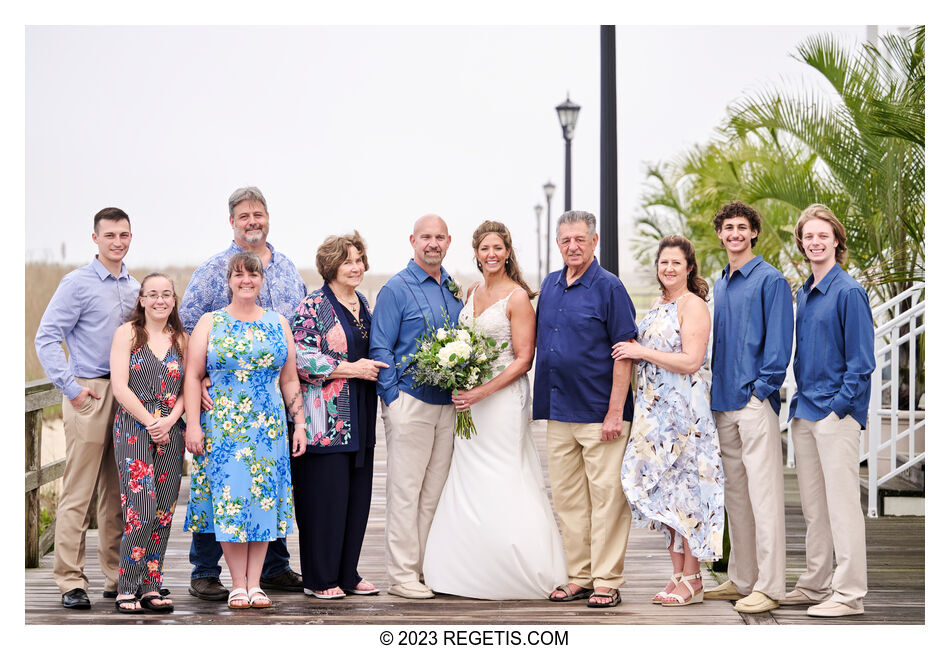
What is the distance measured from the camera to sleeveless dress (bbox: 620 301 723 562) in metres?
5.18

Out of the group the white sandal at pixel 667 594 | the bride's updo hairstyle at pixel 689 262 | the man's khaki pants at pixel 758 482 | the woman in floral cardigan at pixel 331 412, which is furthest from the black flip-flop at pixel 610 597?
the bride's updo hairstyle at pixel 689 262

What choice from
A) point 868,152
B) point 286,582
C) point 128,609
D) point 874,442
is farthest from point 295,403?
point 868,152

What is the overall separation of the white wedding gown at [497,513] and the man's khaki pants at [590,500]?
0.31ft

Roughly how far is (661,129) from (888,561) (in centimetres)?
3204

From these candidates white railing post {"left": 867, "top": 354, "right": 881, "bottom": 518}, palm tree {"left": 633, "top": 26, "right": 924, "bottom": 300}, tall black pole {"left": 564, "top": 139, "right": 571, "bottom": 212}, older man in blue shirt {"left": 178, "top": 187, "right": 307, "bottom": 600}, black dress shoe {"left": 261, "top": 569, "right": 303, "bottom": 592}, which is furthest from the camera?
tall black pole {"left": 564, "top": 139, "right": 571, "bottom": 212}

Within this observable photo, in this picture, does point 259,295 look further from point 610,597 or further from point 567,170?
point 567,170

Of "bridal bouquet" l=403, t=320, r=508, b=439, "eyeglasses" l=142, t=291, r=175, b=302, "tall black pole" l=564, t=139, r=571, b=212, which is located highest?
"tall black pole" l=564, t=139, r=571, b=212

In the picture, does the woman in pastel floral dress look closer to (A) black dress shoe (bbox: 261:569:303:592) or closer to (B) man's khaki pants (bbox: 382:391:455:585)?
(B) man's khaki pants (bbox: 382:391:455:585)

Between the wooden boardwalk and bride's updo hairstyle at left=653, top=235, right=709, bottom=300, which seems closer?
the wooden boardwalk

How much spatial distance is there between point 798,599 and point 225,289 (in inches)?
143

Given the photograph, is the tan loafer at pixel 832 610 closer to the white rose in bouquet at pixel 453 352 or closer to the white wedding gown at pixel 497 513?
the white wedding gown at pixel 497 513

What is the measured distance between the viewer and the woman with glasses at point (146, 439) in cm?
508

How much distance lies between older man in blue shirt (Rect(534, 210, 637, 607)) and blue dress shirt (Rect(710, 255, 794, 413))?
487 millimetres

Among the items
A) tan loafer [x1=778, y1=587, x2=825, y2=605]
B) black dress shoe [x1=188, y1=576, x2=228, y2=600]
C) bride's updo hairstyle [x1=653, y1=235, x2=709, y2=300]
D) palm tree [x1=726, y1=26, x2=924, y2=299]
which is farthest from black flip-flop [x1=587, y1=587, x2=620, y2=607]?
palm tree [x1=726, y1=26, x2=924, y2=299]
